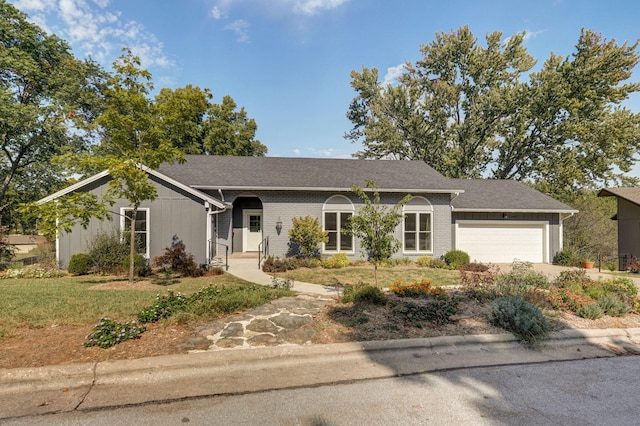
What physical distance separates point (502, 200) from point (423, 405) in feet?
51.2

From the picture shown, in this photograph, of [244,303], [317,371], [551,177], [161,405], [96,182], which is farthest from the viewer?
[551,177]

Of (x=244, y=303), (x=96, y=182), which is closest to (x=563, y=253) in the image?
(x=244, y=303)

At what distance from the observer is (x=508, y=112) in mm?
23453

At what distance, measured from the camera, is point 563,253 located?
49.2ft

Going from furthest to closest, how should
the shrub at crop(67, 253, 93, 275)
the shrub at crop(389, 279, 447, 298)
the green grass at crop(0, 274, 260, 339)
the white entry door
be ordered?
1. the white entry door
2. the shrub at crop(67, 253, 93, 275)
3. the shrub at crop(389, 279, 447, 298)
4. the green grass at crop(0, 274, 260, 339)

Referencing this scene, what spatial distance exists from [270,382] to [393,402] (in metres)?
1.39

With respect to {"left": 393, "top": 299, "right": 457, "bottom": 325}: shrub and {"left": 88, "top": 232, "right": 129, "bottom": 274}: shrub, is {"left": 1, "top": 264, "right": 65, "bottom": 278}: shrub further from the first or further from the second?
{"left": 393, "top": 299, "right": 457, "bottom": 325}: shrub

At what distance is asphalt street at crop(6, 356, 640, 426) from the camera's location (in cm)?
283

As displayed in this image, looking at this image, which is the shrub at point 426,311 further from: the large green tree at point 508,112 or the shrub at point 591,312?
the large green tree at point 508,112

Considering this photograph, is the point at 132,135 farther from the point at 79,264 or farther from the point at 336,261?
the point at 336,261

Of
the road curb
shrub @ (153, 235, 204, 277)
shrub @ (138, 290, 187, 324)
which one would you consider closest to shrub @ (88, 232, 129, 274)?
shrub @ (153, 235, 204, 277)

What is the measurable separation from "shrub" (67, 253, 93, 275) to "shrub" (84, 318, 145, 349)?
7.64 meters

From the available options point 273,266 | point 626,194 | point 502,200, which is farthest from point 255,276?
point 626,194

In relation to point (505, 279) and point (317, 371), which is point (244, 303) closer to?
point (317, 371)
